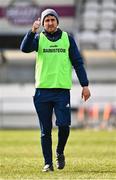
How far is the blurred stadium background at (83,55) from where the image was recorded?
1352 inches

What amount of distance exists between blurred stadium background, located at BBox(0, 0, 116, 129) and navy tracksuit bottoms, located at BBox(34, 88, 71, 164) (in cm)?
2192

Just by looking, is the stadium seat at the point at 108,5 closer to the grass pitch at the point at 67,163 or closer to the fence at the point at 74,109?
the fence at the point at 74,109

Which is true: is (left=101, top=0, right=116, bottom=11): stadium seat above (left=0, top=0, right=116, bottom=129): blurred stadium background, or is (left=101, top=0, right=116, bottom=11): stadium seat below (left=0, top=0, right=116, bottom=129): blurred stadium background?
above

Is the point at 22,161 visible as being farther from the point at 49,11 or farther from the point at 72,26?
the point at 72,26

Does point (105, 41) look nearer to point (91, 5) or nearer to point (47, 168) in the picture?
point (91, 5)

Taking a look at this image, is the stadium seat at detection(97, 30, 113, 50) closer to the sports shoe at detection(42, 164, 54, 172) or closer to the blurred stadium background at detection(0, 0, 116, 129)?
the blurred stadium background at detection(0, 0, 116, 129)

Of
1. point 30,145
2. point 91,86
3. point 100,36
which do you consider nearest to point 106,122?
point 91,86

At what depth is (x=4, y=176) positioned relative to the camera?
1050 cm

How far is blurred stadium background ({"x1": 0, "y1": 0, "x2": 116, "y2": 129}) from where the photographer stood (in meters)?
34.3

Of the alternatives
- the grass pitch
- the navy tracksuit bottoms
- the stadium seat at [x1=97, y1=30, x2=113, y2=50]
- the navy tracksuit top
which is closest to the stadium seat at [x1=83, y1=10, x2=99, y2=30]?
the stadium seat at [x1=97, y1=30, x2=113, y2=50]

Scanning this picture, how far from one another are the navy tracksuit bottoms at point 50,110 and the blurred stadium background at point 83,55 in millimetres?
21918

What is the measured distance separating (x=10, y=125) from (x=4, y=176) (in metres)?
24.2

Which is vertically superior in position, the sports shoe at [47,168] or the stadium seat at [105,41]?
the stadium seat at [105,41]

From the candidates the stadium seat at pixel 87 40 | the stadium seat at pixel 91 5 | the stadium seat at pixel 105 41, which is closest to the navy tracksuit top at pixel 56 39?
the stadium seat at pixel 105 41
